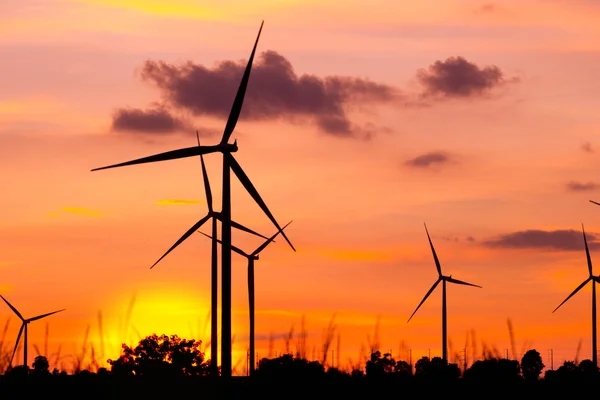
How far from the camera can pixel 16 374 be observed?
2847 inches

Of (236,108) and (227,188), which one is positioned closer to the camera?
(227,188)

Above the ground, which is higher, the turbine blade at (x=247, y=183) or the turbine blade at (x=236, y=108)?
the turbine blade at (x=236, y=108)

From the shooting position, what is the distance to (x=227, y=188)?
261 feet

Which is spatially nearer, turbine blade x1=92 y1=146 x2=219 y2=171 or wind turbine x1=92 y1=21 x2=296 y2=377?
wind turbine x1=92 y1=21 x2=296 y2=377

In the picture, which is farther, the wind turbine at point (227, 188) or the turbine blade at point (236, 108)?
the turbine blade at point (236, 108)

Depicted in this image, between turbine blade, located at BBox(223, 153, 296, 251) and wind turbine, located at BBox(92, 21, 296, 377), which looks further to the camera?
turbine blade, located at BBox(223, 153, 296, 251)

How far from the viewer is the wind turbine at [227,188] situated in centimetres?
7362

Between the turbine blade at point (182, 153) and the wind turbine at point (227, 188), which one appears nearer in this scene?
the wind turbine at point (227, 188)

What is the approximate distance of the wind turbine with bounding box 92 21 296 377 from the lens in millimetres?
73625

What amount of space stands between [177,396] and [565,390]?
27.1 metres

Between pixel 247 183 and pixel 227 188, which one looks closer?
pixel 227 188

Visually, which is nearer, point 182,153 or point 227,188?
point 227,188

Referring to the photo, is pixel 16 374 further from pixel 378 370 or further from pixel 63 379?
pixel 378 370

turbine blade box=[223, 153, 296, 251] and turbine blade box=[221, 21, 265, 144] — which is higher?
turbine blade box=[221, 21, 265, 144]
